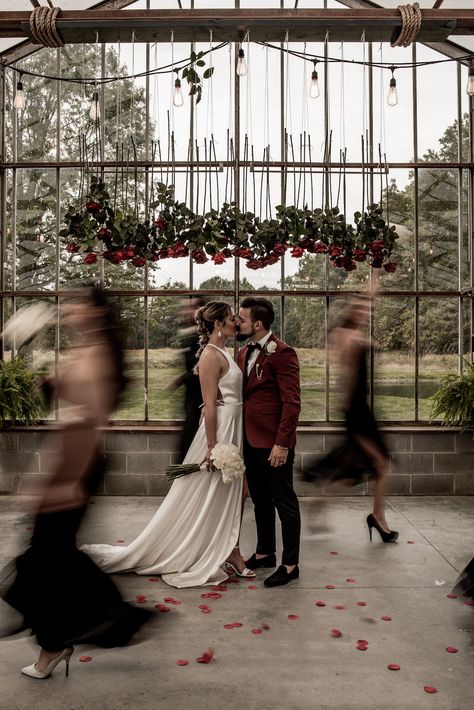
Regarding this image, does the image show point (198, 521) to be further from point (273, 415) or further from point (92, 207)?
point (92, 207)

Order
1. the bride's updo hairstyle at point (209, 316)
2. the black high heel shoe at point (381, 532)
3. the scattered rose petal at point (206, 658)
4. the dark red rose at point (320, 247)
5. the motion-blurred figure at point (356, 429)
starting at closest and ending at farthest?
the scattered rose petal at point (206, 658) < the bride's updo hairstyle at point (209, 316) < the motion-blurred figure at point (356, 429) < the black high heel shoe at point (381, 532) < the dark red rose at point (320, 247)

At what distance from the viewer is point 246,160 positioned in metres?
7.16

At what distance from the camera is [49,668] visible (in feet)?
10.0

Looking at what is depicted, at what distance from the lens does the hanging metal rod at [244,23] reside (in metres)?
3.73

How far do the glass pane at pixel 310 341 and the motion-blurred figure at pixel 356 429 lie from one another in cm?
215

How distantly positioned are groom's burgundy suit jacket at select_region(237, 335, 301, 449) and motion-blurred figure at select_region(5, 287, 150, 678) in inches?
60.2

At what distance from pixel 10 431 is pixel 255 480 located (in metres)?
3.33

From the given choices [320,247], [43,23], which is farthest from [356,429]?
[43,23]

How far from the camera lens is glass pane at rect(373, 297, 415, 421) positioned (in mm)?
7332

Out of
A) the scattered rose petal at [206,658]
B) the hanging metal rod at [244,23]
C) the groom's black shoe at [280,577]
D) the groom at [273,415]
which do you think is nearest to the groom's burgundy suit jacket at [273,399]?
the groom at [273,415]

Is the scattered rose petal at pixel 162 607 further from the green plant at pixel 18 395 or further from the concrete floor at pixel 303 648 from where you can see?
the green plant at pixel 18 395

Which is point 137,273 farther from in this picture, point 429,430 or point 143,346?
point 429,430

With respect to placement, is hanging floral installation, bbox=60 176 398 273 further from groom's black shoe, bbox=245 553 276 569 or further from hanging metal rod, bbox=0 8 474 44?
groom's black shoe, bbox=245 553 276 569

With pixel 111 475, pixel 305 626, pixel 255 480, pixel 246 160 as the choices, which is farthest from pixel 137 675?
pixel 246 160
